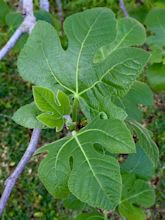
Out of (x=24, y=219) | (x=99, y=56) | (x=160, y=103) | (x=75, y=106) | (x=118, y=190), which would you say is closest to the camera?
(x=118, y=190)

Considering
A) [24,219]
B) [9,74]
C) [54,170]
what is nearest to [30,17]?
[54,170]


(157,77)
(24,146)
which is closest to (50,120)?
(157,77)

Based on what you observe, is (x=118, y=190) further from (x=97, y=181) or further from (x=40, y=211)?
(x=40, y=211)

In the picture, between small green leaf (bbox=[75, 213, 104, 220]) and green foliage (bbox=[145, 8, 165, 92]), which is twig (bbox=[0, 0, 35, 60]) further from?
small green leaf (bbox=[75, 213, 104, 220])

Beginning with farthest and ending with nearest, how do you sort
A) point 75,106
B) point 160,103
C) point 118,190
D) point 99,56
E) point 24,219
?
point 160,103 < point 24,219 < point 99,56 < point 75,106 < point 118,190

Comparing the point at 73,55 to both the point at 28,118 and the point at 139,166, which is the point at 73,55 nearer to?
the point at 28,118

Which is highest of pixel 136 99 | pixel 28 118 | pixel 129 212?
pixel 28 118

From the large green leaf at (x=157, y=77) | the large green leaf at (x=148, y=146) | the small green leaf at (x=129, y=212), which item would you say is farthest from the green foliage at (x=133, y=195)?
the large green leaf at (x=148, y=146)
